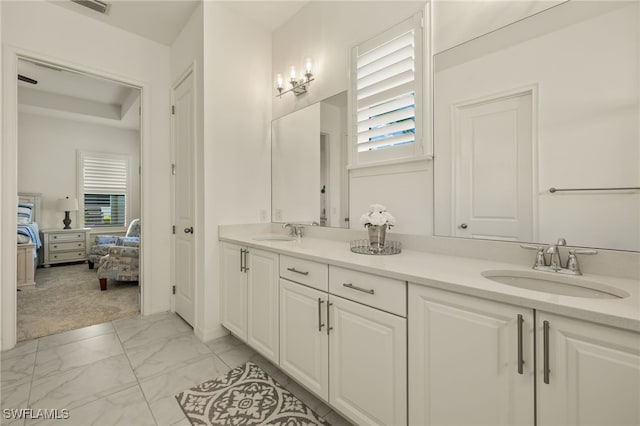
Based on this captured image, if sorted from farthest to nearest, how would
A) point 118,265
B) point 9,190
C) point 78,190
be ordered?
point 78,190, point 118,265, point 9,190

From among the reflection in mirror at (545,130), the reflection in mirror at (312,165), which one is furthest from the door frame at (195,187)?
the reflection in mirror at (545,130)

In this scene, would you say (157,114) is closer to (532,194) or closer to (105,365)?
(105,365)

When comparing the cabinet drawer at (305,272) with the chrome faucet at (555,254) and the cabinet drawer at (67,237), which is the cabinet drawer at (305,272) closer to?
the chrome faucet at (555,254)

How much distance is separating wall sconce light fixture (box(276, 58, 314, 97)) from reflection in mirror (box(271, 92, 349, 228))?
183 mm

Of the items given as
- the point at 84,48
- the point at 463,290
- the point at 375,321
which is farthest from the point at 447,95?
the point at 84,48

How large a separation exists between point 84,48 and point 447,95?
312 cm

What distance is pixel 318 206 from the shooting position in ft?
7.54

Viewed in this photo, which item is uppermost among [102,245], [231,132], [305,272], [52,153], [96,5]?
[96,5]

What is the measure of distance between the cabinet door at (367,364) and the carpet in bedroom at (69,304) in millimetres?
2482

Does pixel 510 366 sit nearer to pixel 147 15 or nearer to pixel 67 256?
pixel 147 15

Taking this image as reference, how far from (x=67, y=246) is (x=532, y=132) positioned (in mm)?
6785

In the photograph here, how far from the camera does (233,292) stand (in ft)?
7.15

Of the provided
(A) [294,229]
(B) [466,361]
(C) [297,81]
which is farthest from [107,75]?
(B) [466,361]

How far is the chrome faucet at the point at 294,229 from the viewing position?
2.30 meters
